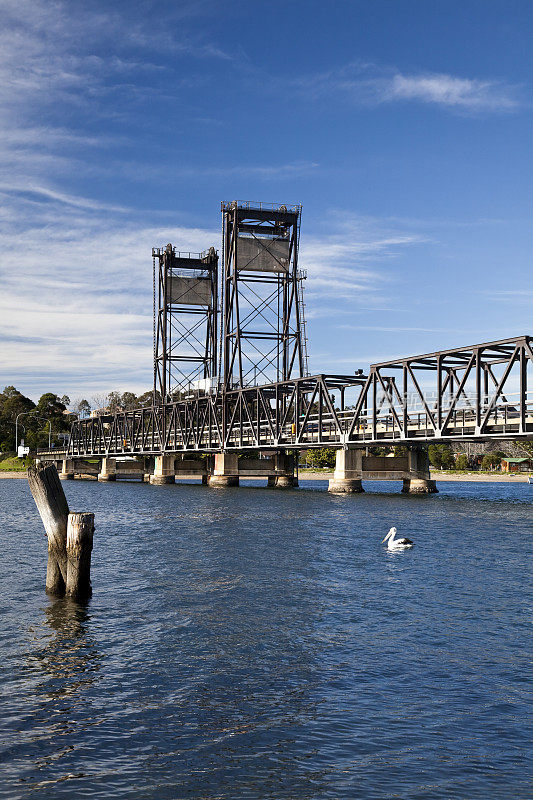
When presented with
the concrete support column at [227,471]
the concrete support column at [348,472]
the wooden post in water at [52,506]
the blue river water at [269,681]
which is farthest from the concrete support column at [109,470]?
the wooden post in water at [52,506]

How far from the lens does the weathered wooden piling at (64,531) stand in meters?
21.2

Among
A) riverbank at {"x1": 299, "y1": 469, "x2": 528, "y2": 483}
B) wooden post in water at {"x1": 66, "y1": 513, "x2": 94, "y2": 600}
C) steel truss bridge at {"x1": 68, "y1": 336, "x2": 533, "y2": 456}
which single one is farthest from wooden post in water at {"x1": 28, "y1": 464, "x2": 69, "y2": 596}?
riverbank at {"x1": 299, "y1": 469, "x2": 528, "y2": 483}

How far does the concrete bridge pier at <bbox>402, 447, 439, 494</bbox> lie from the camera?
280 feet

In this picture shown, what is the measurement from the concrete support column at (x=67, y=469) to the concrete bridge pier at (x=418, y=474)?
10288cm

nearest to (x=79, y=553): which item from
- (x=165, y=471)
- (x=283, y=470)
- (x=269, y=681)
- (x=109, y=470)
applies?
(x=269, y=681)

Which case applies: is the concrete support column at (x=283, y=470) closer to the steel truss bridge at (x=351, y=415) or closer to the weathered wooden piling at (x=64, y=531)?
→ the steel truss bridge at (x=351, y=415)

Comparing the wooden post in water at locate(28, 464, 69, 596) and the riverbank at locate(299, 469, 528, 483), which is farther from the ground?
the wooden post in water at locate(28, 464, 69, 596)

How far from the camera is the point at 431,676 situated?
15320mm

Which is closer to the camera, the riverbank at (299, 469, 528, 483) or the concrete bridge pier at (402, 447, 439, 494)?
the concrete bridge pier at (402, 447, 439, 494)

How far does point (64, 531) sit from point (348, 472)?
62111 millimetres

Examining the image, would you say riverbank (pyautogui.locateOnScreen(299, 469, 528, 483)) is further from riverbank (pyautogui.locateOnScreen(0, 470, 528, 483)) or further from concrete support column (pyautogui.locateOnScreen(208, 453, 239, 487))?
concrete support column (pyautogui.locateOnScreen(208, 453, 239, 487))

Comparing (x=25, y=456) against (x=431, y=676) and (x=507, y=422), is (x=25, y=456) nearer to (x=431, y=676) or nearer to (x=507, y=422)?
(x=507, y=422)

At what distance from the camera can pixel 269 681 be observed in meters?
15.2

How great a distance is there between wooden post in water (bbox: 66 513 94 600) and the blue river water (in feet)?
1.98
